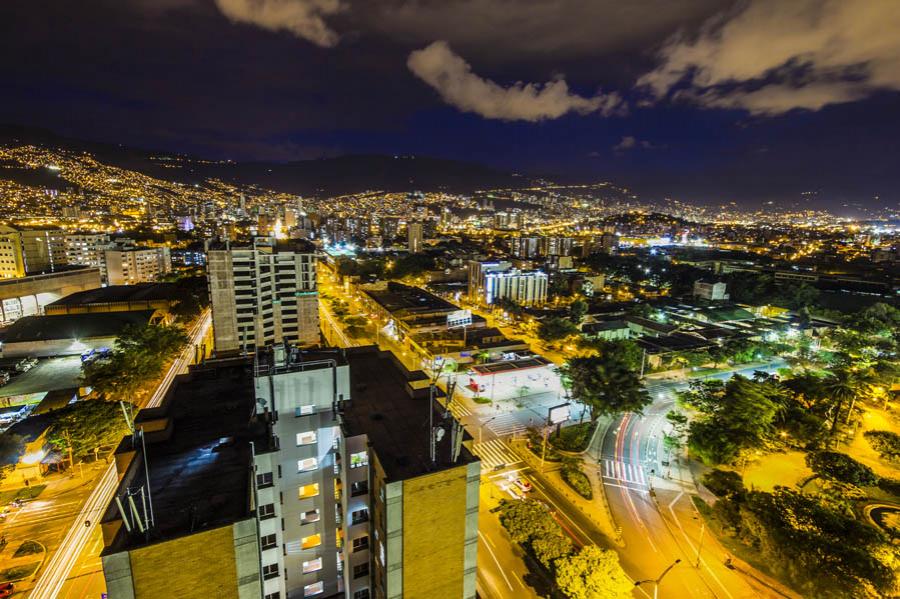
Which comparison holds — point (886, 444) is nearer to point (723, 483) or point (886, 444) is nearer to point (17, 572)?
point (723, 483)

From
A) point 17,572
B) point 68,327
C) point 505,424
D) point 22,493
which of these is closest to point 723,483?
point 505,424

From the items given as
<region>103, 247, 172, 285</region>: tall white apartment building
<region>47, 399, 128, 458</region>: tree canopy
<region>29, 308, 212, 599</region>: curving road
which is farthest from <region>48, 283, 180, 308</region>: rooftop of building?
<region>29, 308, 212, 599</region>: curving road

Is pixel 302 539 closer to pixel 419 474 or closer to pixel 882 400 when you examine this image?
pixel 419 474

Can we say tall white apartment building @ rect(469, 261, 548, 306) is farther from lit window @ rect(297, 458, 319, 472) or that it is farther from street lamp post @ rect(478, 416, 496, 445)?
lit window @ rect(297, 458, 319, 472)

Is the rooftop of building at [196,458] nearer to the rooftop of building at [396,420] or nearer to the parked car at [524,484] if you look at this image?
the rooftop of building at [396,420]

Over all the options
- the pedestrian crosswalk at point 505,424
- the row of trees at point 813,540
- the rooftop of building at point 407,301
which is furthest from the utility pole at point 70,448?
the row of trees at point 813,540
